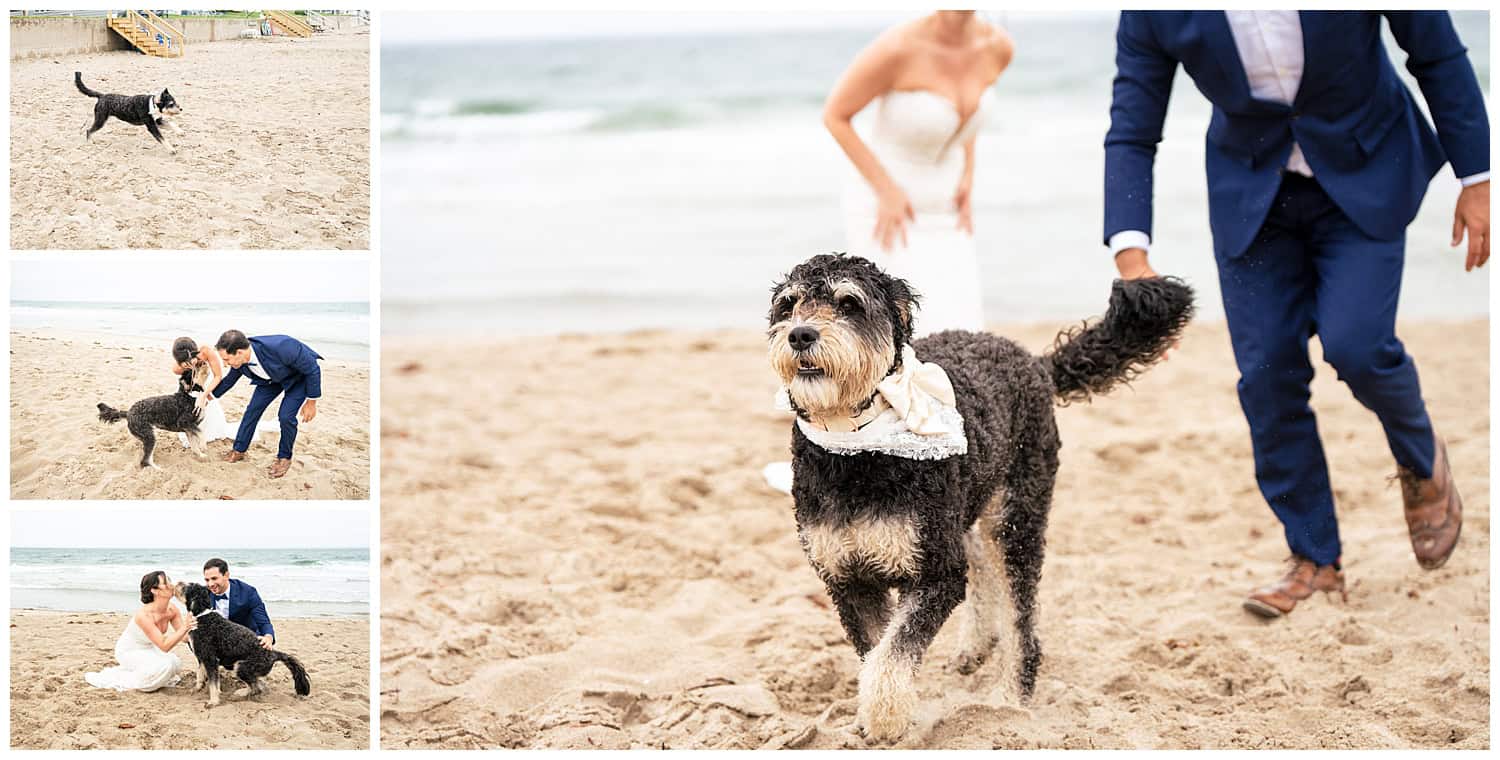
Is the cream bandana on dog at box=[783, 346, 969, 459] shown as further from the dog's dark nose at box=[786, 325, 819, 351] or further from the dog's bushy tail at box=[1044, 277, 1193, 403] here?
the dog's bushy tail at box=[1044, 277, 1193, 403]

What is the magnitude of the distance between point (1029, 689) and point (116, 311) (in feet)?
11.2

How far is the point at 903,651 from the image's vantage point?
393cm

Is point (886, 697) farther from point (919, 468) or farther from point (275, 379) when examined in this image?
point (275, 379)

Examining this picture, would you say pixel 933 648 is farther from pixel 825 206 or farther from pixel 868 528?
pixel 825 206

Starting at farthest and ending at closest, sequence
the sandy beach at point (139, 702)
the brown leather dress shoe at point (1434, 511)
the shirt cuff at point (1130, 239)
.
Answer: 1. the brown leather dress shoe at point (1434, 511)
2. the shirt cuff at point (1130, 239)
3. the sandy beach at point (139, 702)

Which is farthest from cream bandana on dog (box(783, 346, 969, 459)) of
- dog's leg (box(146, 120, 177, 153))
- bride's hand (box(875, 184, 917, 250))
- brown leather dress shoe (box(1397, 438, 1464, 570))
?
brown leather dress shoe (box(1397, 438, 1464, 570))

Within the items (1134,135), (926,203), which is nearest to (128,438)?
(926,203)

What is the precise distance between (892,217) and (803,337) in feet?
8.74

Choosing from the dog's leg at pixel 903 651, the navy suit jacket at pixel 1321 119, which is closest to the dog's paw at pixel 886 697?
the dog's leg at pixel 903 651

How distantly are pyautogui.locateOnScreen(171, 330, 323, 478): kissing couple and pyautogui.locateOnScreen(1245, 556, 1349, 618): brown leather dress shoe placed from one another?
3.95 m

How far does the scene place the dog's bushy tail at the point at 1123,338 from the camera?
4.77m

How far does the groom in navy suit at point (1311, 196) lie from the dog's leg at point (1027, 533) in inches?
44.2

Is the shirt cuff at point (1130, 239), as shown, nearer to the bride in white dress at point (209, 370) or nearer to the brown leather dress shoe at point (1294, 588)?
the brown leather dress shoe at point (1294, 588)

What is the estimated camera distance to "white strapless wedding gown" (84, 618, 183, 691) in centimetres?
422
